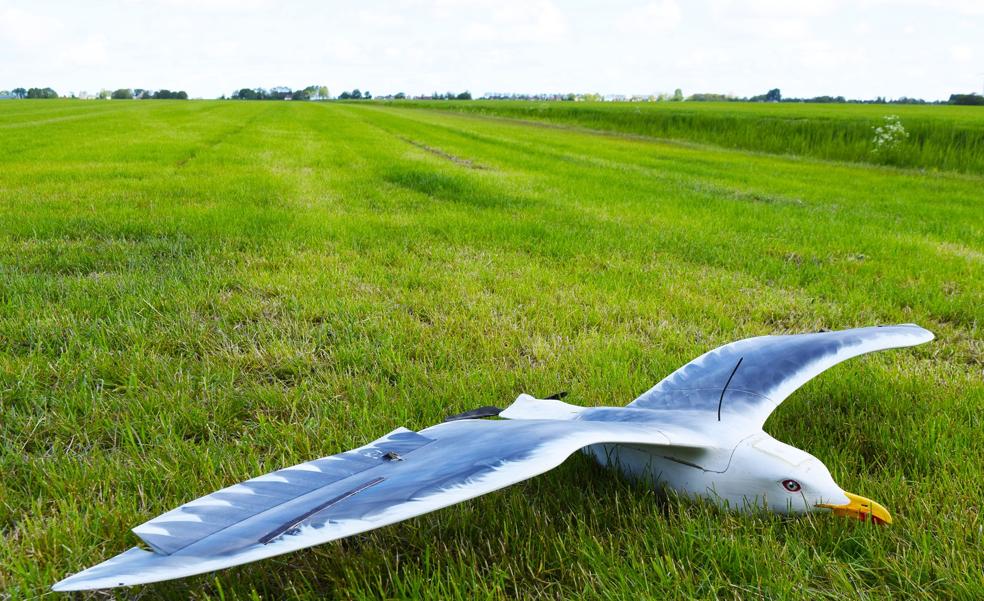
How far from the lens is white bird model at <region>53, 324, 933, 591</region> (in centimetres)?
129

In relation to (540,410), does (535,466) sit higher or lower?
higher

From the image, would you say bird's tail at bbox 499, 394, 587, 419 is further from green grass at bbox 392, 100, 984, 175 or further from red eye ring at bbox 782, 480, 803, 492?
green grass at bbox 392, 100, 984, 175

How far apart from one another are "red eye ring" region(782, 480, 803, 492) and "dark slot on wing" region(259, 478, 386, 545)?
3.63ft

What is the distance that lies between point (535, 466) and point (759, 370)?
43.5 inches

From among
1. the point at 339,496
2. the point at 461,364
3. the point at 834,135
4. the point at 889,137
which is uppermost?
the point at 834,135

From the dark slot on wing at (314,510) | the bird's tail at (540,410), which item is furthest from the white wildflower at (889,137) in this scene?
the dark slot on wing at (314,510)

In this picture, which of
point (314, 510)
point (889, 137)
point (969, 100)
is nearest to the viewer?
point (314, 510)

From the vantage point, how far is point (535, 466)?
1.42 metres

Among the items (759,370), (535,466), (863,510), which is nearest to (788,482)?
(863,510)

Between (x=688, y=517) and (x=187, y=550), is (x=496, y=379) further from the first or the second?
(x=187, y=550)

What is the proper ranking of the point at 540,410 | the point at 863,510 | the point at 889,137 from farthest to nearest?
the point at 889,137 → the point at 540,410 → the point at 863,510

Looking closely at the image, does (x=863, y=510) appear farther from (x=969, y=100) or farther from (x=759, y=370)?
(x=969, y=100)

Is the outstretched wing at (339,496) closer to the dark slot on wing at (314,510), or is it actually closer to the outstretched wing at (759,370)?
the dark slot on wing at (314,510)

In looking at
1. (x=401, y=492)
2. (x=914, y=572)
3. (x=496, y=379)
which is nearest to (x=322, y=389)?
(x=496, y=379)
